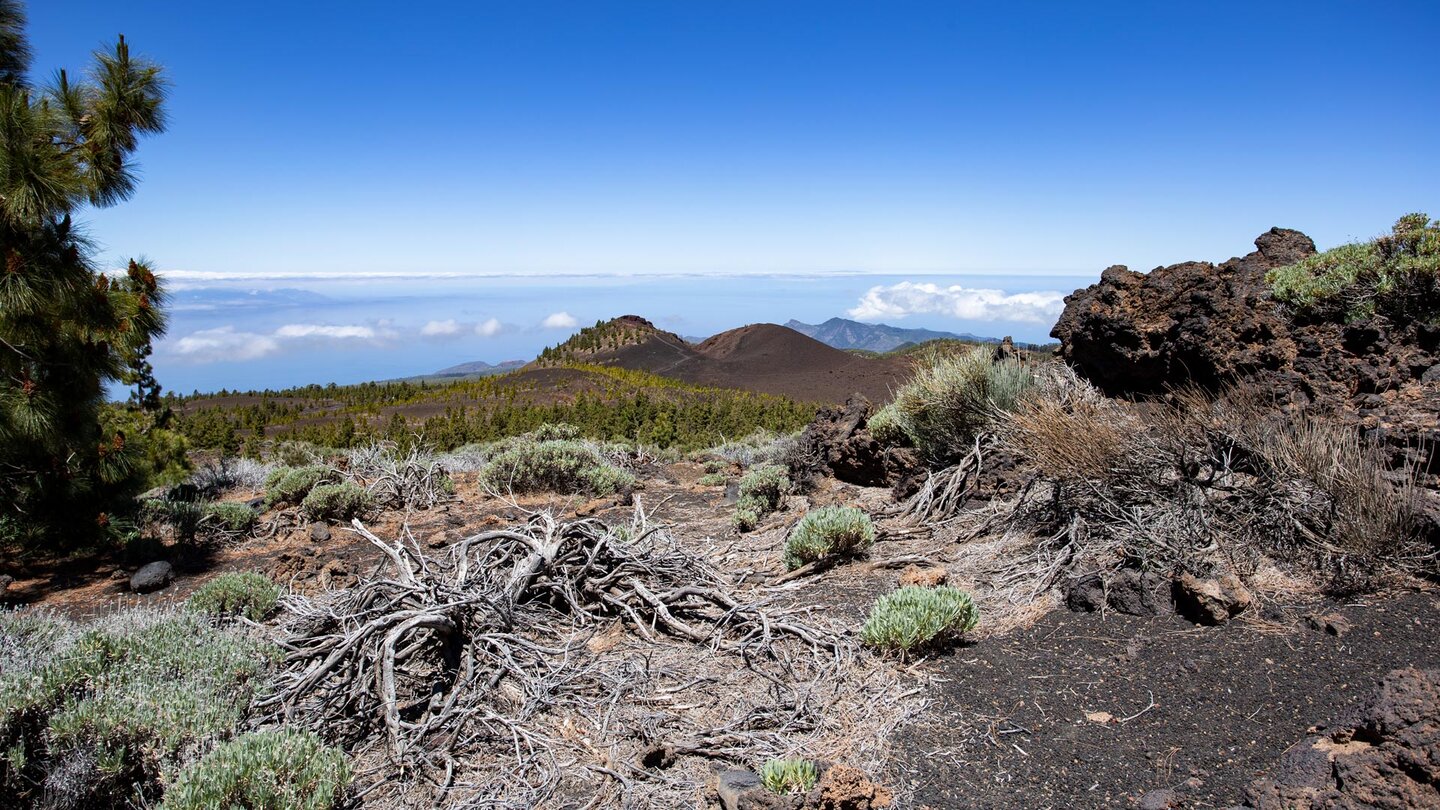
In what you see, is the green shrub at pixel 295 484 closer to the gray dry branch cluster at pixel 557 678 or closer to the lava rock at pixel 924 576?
the gray dry branch cluster at pixel 557 678

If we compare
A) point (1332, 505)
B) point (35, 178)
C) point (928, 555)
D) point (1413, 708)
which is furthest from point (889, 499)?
point (35, 178)

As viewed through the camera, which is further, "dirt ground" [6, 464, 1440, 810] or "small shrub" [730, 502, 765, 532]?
"small shrub" [730, 502, 765, 532]

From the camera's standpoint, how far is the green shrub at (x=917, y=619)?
3781 mm

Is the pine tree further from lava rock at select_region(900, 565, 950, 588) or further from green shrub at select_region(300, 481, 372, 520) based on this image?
lava rock at select_region(900, 565, 950, 588)

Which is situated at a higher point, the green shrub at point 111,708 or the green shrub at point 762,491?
the green shrub at point 111,708

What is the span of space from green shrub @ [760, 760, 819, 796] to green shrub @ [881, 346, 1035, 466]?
4532 mm

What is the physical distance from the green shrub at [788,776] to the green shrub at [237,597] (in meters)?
3.58

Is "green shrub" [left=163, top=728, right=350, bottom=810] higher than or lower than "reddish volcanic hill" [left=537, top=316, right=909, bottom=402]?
higher

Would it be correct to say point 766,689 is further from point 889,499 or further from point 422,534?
point 422,534

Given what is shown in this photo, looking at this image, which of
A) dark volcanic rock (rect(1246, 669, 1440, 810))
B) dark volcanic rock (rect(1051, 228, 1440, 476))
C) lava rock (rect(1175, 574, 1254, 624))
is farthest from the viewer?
dark volcanic rock (rect(1051, 228, 1440, 476))

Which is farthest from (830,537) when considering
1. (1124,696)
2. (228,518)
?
(228,518)

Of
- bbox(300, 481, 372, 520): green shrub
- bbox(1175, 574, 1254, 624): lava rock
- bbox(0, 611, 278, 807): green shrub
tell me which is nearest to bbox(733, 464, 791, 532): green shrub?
bbox(1175, 574, 1254, 624): lava rock

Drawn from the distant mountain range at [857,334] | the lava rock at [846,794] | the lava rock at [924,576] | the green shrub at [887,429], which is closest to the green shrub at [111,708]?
the lava rock at [846,794]

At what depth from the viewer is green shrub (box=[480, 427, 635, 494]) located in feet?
28.8
